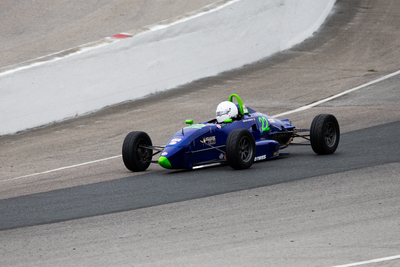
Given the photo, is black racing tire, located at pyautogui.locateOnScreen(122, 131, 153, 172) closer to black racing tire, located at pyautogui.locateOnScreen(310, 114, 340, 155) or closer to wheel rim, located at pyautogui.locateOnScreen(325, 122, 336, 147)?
black racing tire, located at pyautogui.locateOnScreen(310, 114, 340, 155)

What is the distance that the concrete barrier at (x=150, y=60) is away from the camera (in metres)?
16.8

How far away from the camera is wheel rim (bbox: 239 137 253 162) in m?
10.4

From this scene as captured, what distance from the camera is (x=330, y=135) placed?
11.5 metres

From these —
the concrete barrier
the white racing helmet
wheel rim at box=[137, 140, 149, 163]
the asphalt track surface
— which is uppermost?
the concrete barrier

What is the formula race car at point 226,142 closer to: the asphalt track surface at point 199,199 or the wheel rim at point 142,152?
the wheel rim at point 142,152

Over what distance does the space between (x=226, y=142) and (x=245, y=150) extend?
57cm

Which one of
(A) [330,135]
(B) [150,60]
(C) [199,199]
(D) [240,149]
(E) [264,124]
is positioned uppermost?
(B) [150,60]

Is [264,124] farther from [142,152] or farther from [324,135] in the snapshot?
[142,152]

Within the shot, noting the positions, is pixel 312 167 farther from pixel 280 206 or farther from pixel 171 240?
pixel 171 240

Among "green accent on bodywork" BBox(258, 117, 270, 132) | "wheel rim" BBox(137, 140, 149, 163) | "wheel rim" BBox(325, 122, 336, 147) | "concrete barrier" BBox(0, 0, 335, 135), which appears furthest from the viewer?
"concrete barrier" BBox(0, 0, 335, 135)

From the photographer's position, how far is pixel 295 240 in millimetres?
6332

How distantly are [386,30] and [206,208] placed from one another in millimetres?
21251

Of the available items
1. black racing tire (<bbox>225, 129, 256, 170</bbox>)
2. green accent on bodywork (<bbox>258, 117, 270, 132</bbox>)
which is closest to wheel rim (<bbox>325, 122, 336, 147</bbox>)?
green accent on bodywork (<bbox>258, 117, 270, 132</bbox>)

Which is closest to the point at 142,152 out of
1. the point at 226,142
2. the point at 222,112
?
the point at 222,112
